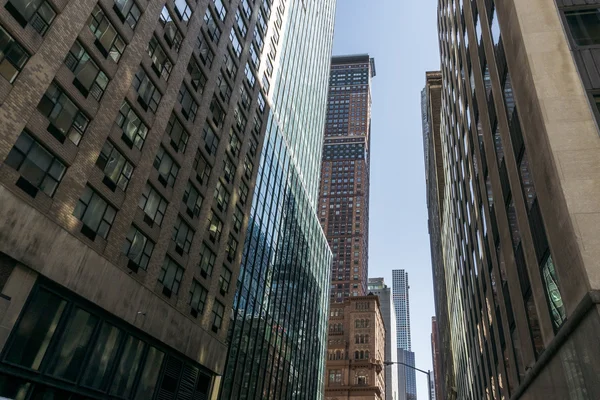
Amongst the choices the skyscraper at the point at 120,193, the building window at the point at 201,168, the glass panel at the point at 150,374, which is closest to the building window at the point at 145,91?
the skyscraper at the point at 120,193

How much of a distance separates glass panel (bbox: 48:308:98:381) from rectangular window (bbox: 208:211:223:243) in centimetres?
1363

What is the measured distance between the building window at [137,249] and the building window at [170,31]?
41.5 feet

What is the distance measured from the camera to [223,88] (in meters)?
38.4

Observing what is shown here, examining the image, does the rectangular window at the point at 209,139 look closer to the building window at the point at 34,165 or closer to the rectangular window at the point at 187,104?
the rectangular window at the point at 187,104

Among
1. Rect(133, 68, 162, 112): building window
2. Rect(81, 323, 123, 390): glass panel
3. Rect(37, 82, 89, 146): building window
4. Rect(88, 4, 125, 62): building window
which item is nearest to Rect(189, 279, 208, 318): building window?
Rect(81, 323, 123, 390): glass panel

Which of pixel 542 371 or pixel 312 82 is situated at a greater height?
pixel 312 82

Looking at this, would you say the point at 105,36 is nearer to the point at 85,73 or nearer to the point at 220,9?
the point at 85,73

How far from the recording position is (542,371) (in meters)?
19.2

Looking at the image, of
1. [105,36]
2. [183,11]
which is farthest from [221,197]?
[105,36]

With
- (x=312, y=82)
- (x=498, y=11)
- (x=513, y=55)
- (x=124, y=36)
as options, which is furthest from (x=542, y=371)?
(x=312, y=82)

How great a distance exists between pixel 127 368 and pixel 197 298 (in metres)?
8.57

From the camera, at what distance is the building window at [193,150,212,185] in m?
33.8

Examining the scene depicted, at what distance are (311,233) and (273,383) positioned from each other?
84.3ft

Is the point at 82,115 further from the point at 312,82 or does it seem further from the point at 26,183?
the point at 312,82
